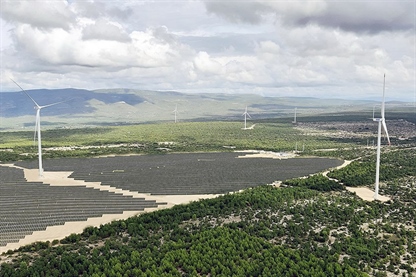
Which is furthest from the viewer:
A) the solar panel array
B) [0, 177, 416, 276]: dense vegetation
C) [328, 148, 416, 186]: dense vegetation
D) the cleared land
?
[328, 148, 416, 186]: dense vegetation

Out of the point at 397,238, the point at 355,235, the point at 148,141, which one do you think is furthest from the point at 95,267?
the point at 148,141

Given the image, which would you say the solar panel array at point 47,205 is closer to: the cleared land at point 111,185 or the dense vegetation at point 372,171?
the cleared land at point 111,185

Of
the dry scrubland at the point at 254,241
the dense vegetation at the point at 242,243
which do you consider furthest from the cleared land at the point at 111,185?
the dense vegetation at the point at 242,243

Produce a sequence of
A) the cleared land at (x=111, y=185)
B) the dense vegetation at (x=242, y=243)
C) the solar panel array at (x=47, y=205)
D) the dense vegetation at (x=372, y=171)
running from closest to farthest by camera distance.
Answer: the dense vegetation at (x=242, y=243)
the solar panel array at (x=47, y=205)
the cleared land at (x=111, y=185)
the dense vegetation at (x=372, y=171)

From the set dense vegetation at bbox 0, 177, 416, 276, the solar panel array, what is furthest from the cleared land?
dense vegetation at bbox 0, 177, 416, 276

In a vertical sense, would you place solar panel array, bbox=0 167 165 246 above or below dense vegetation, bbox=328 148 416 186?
below

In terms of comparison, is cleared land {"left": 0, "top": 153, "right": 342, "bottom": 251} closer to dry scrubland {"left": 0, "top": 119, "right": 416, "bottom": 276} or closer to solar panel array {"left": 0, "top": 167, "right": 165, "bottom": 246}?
solar panel array {"left": 0, "top": 167, "right": 165, "bottom": 246}

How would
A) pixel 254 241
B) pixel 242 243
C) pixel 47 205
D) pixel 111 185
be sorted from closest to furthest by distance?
1. pixel 242 243
2. pixel 254 241
3. pixel 47 205
4. pixel 111 185

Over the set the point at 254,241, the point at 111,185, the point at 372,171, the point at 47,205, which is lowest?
the point at 111,185

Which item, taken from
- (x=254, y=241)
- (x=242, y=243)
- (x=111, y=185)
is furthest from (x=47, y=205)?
(x=254, y=241)

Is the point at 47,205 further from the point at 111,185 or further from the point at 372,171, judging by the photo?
the point at 372,171

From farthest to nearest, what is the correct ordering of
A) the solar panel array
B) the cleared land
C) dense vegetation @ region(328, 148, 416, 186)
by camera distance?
1. dense vegetation @ region(328, 148, 416, 186)
2. the cleared land
3. the solar panel array
